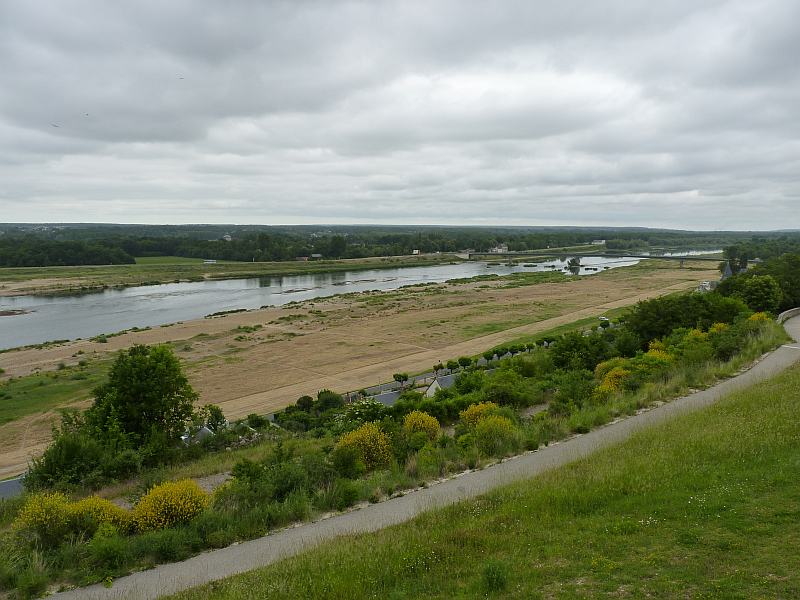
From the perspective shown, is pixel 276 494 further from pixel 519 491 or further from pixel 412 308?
pixel 412 308

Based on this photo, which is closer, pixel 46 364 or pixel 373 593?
pixel 373 593

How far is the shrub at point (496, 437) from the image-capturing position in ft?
36.5

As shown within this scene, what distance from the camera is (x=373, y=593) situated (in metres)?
5.59

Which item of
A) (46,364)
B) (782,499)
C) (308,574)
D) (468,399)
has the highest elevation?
(782,499)

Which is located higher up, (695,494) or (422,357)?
(695,494)

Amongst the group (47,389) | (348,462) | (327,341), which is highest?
(348,462)

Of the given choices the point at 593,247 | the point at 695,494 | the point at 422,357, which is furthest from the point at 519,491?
the point at 593,247

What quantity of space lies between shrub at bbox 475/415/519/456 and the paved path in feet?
1.36

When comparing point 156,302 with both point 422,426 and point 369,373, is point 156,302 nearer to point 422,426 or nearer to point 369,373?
point 369,373

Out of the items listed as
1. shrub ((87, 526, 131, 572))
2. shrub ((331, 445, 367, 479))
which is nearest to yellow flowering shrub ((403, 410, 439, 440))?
shrub ((331, 445, 367, 479))

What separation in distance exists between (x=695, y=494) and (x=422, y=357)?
998 inches

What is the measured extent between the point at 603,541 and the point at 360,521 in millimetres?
3589

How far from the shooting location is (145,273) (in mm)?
88438

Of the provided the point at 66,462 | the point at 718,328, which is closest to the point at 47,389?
the point at 66,462
